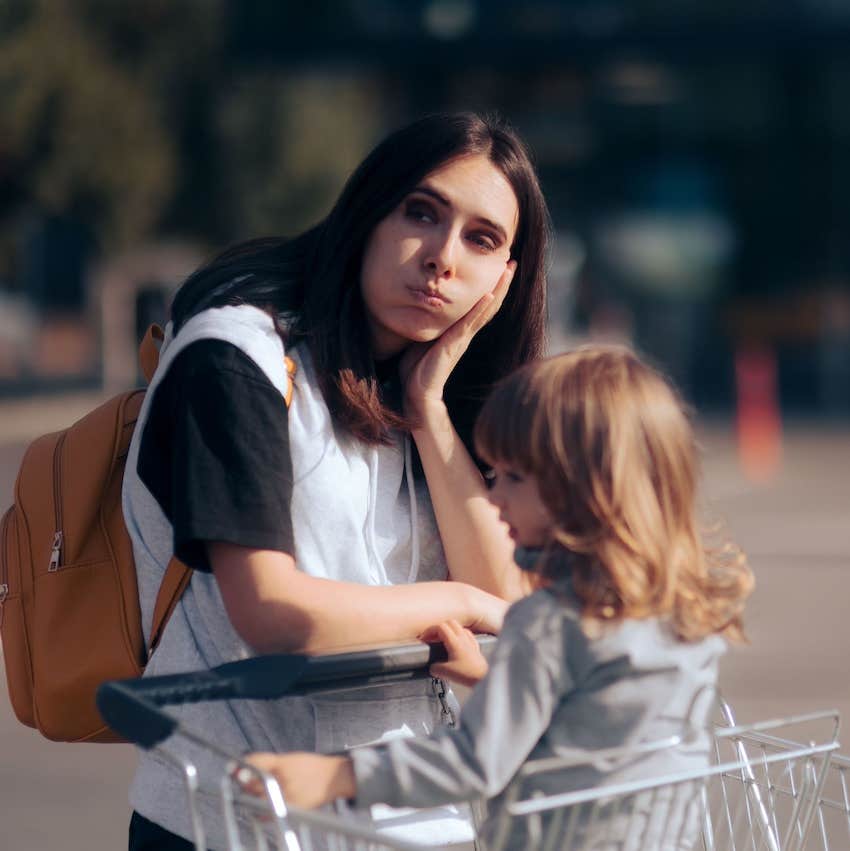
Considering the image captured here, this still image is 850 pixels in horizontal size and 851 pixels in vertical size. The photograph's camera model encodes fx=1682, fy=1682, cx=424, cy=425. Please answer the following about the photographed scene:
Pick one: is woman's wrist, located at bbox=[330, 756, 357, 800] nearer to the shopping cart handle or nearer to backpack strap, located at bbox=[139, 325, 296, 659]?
the shopping cart handle

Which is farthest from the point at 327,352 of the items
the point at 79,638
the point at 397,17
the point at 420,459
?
the point at 397,17

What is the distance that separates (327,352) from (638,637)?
27.2 inches

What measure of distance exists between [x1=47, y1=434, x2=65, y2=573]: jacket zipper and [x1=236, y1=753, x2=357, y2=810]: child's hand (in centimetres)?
68

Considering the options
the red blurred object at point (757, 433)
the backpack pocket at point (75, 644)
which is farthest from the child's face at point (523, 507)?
the red blurred object at point (757, 433)

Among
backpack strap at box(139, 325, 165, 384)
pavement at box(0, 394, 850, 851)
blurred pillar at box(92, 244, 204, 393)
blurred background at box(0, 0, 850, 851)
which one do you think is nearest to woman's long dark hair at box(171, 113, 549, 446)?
backpack strap at box(139, 325, 165, 384)

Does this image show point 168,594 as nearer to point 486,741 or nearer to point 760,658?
point 486,741

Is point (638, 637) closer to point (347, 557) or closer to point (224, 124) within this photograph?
point (347, 557)

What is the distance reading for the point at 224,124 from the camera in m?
35.5

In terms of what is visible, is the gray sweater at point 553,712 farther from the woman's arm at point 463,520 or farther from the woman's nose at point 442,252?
the woman's nose at point 442,252

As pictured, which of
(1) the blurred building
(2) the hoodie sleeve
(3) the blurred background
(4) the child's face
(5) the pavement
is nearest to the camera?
(2) the hoodie sleeve

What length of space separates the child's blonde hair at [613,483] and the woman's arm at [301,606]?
309 millimetres

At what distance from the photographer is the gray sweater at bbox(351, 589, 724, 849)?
1938mm

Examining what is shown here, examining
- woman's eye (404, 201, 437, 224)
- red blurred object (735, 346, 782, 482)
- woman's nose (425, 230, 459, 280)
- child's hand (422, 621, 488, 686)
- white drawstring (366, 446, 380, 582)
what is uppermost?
woman's eye (404, 201, 437, 224)

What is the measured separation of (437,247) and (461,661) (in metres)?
0.61
